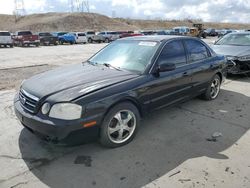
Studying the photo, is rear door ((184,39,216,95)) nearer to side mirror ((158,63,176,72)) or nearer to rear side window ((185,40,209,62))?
rear side window ((185,40,209,62))

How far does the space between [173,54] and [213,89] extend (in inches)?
79.6

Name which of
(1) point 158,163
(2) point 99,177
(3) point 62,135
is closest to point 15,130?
(3) point 62,135

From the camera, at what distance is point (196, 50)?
5.25 meters

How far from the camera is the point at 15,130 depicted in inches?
167

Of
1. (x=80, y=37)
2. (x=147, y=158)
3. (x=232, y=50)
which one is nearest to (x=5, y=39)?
Result: (x=80, y=37)

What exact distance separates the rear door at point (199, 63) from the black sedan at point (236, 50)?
2.89 metres

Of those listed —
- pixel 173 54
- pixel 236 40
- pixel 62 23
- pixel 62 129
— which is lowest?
pixel 62 129

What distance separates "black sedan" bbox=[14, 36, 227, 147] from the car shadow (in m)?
0.30

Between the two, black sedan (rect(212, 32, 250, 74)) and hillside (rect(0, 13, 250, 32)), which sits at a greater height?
hillside (rect(0, 13, 250, 32))

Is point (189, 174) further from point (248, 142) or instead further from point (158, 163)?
point (248, 142)

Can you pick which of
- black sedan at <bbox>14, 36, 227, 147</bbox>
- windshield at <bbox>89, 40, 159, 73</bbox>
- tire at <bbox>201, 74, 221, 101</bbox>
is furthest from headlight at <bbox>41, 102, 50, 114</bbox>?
tire at <bbox>201, 74, 221, 101</bbox>

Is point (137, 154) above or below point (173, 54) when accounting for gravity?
below

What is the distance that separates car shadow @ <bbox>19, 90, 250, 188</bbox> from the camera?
3.04m

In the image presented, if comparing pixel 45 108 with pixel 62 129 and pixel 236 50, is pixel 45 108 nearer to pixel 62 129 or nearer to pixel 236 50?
pixel 62 129
